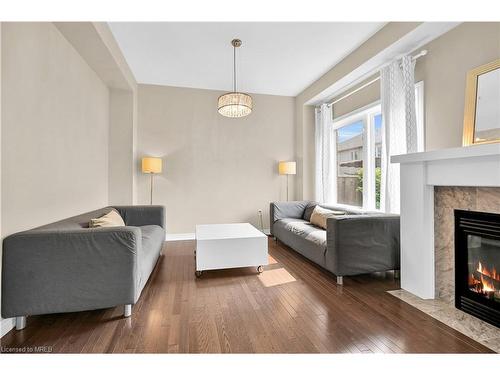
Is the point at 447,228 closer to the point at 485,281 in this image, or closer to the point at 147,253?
the point at 485,281

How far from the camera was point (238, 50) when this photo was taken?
3.40 metres

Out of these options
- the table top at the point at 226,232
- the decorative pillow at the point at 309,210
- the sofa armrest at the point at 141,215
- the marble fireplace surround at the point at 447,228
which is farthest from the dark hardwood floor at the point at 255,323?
the decorative pillow at the point at 309,210

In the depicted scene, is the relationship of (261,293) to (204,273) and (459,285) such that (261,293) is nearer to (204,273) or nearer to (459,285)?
(204,273)

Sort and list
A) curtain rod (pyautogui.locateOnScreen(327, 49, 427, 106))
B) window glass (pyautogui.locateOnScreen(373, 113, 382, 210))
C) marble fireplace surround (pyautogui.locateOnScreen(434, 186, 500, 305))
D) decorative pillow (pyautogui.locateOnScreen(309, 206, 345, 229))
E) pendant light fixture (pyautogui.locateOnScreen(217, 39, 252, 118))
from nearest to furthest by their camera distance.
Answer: marble fireplace surround (pyautogui.locateOnScreen(434, 186, 500, 305)), curtain rod (pyautogui.locateOnScreen(327, 49, 427, 106)), pendant light fixture (pyautogui.locateOnScreen(217, 39, 252, 118)), decorative pillow (pyautogui.locateOnScreen(309, 206, 345, 229)), window glass (pyautogui.locateOnScreen(373, 113, 382, 210))

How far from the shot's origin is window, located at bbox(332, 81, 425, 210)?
376 cm

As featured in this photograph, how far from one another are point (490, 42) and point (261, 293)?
3.02 metres

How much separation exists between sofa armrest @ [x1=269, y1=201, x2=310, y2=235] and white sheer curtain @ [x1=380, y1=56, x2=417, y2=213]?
5.05 feet

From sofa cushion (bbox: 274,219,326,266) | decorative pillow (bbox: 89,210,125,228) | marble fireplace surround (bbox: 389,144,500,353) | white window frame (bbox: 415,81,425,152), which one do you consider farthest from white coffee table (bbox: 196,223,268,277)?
white window frame (bbox: 415,81,425,152)

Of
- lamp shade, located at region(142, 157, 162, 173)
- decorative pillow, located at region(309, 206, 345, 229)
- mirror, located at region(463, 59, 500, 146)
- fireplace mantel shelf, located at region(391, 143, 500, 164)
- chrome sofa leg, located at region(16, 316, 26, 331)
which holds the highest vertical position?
mirror, located at region(463, 59, 500, 146)

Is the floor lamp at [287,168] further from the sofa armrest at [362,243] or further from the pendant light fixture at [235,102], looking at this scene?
the sofa armrest at [362,243]

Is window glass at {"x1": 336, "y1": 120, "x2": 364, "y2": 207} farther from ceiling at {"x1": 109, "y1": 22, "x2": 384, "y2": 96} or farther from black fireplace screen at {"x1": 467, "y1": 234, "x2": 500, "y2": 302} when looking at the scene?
black fireplace screen at {"x1": 467, "y1": 234, "x2": 500, "y2": 302}

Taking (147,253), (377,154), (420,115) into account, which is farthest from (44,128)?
(377,154)

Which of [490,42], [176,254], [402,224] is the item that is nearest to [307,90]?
[490,42]

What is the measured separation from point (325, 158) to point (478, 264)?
9.71 ft
